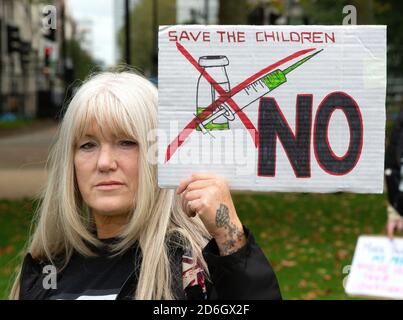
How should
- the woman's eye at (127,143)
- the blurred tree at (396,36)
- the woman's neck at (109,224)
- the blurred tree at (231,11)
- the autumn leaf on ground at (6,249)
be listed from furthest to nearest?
1. the blurred tree at (396,36)
2. the blurred tree at (231,11)
3. the autumn leaf on ground at (6,249)
4. the woman's neck at (109,224)
5. the woman's eye at (127,143)

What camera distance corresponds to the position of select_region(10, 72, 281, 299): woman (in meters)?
1.84

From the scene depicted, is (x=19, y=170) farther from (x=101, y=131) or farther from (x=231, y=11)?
(x=101, y=131)

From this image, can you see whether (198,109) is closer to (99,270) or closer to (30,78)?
(99,270)

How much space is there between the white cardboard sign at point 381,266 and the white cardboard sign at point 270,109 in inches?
91.3

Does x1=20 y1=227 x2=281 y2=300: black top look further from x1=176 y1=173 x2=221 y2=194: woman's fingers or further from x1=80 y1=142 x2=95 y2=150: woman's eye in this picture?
x1=80 y1=142 x2=95 y2=150: woman's eye

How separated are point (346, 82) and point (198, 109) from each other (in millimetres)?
321

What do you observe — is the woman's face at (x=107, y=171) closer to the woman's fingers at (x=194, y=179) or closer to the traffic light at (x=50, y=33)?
the woman's fingers at (x=194, y=179)

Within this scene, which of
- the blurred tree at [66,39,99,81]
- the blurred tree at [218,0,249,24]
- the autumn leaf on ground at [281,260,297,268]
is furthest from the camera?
the blurred tree at [218,0,249,24]

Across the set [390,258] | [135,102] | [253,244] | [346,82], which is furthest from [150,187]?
[390,258]

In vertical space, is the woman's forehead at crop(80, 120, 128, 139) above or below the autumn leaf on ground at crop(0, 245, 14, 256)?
above

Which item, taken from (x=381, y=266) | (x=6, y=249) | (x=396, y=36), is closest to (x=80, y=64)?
(x=6, y=249)

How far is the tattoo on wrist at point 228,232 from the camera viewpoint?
5.53ft

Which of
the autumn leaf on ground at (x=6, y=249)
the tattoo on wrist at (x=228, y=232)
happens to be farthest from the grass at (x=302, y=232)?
the tattoo on wrist at (x=228, y=232)

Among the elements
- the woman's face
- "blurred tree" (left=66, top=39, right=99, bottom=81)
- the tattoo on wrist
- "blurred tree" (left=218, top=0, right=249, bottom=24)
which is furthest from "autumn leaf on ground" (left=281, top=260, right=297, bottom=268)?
the tattoo on wrist
